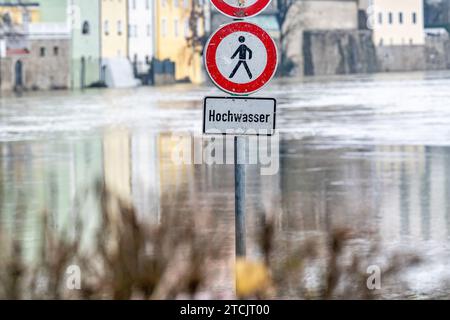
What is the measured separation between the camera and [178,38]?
87.3m

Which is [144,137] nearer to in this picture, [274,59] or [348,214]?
[348,214]

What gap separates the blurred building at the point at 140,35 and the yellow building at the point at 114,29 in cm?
53

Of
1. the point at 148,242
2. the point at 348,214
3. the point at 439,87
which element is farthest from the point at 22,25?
the point at 148,242

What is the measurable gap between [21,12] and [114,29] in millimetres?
7514

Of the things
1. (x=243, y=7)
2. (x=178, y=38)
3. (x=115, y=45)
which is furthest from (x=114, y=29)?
(x=243, y=7)

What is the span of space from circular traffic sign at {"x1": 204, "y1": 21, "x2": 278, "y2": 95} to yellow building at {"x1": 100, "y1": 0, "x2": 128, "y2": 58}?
7140cm

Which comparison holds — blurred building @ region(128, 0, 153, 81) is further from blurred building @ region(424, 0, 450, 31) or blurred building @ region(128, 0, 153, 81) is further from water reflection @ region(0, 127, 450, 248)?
water reflection @ region(0, 127, 450, 248)

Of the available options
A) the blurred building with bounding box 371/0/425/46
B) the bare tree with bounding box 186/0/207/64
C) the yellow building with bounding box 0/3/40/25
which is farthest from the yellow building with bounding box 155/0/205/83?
the blurred building with bounding box 371/0/425/46

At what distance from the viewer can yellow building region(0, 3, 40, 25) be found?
7450cm

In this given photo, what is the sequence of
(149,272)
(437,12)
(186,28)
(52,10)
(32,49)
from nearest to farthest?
(149,272), (32,49), (52,10), (186,28), (437,12)

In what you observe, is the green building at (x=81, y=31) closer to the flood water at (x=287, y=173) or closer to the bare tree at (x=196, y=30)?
the bare tree at (x=196, y=30)

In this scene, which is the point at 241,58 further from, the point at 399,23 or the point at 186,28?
the point at 399,23

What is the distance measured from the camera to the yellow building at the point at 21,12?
74500 millimetres

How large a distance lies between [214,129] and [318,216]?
6373mm
